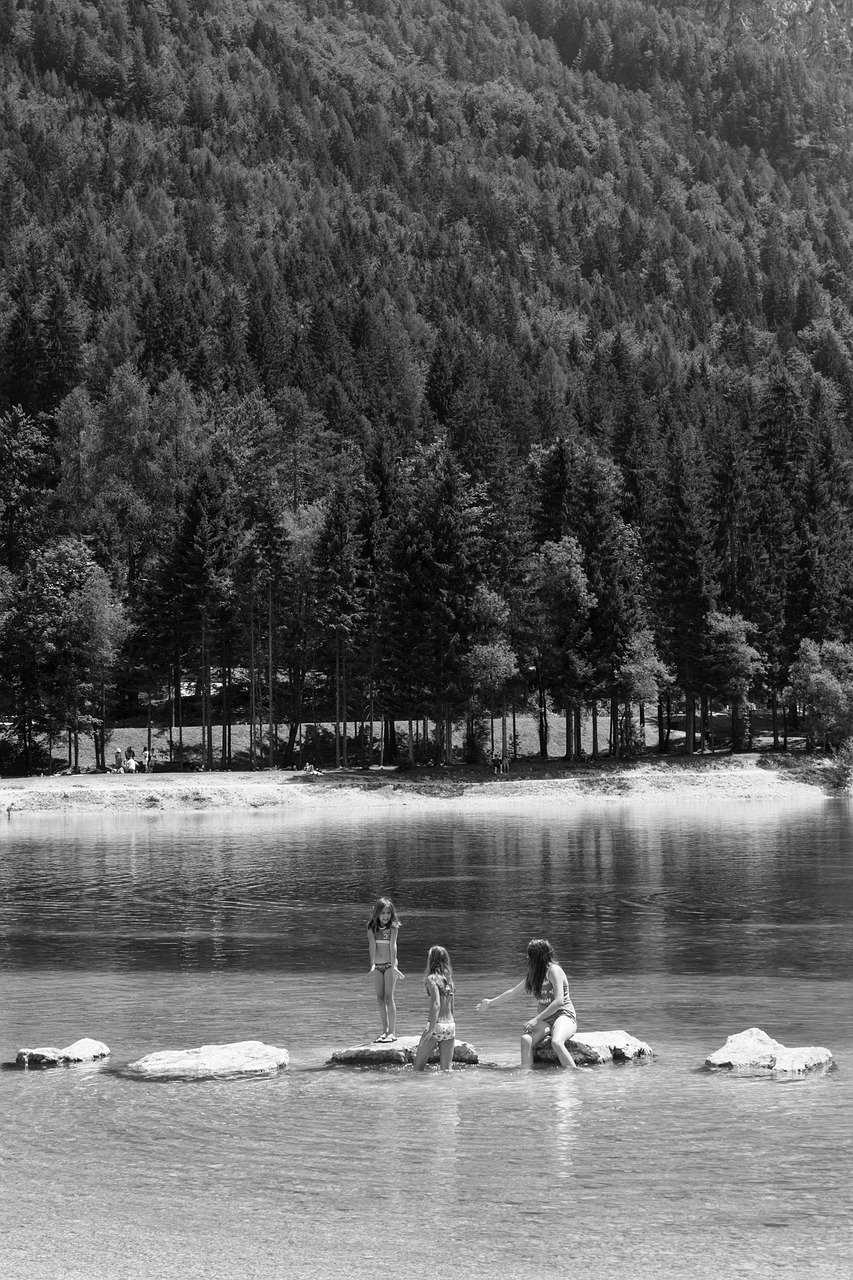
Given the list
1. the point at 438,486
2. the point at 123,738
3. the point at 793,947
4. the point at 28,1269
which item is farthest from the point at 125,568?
the point at 28,1269

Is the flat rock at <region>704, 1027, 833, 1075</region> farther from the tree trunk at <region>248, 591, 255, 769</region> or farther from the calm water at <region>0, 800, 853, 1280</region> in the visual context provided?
the tree trunk at <region>248, 591, 255, 769</region>

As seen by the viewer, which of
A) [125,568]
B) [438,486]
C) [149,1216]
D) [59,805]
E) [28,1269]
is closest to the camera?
[28,1269]

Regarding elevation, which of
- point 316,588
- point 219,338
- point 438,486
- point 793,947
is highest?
point 219,338

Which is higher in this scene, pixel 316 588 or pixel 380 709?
pixel 316 588

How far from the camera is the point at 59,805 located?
75312 millimetres

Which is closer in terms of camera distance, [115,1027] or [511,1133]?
[511,1133]

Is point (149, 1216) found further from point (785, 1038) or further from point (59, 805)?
point (59, 805)

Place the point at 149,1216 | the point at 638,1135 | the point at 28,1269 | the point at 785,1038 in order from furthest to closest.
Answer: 1. the point at 785,1038
2. the point at 638,1135
3. the point at 149,1216
4. the point at 28,1269

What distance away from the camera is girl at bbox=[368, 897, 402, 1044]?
2111 centimetres

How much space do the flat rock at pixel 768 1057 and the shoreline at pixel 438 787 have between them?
2293 inches

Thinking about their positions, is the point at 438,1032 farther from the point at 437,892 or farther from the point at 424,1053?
the point at 437,892

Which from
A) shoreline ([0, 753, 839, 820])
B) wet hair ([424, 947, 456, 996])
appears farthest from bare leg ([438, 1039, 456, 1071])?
shoreline ([0, 753, 839, 820])

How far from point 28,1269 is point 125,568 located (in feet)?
360

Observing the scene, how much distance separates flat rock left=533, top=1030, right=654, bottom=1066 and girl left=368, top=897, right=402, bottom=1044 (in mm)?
2272
